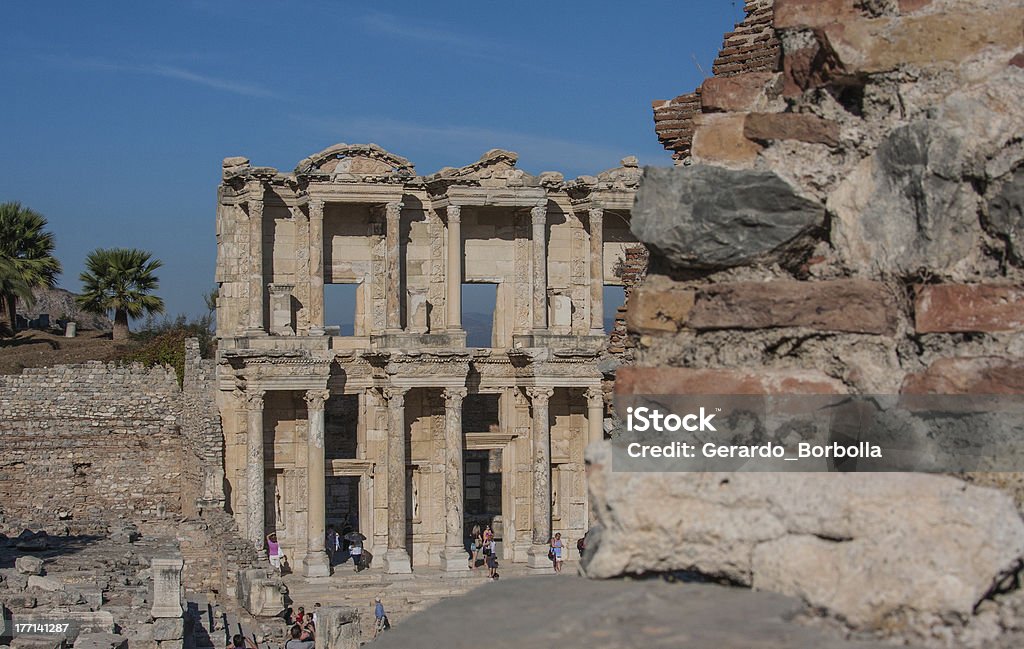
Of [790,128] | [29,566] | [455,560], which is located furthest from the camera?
[455,560]

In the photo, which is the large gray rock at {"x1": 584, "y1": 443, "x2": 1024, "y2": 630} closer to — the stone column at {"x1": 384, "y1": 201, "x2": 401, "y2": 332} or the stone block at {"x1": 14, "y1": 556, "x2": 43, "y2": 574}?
the stone block at {"x1": 14, "y1": 556, "x2": 43, "y2": 574}

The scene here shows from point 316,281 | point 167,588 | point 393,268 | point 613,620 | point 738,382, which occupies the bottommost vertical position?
point 167,588

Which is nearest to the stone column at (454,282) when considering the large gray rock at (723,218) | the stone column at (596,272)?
the stone column at (596,272)

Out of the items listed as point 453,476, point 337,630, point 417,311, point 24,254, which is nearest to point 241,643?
point 337,630

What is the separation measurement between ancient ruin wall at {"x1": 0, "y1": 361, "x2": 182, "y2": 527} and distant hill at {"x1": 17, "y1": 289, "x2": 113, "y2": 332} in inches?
721

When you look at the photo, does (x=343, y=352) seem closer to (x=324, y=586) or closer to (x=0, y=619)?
(x=324, y=586)

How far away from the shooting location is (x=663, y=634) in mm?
3174

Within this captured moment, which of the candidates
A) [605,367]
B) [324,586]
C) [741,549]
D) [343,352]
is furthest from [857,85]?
[343,352]

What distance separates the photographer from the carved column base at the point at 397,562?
2694cm

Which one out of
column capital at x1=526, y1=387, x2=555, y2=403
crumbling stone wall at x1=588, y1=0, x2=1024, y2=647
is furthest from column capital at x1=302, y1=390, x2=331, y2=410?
crumbling stone wall at x1=588, y1=0, x2=1024, y2=647

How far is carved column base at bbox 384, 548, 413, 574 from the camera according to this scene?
2694 centimetres

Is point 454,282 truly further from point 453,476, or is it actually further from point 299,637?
point 299,637

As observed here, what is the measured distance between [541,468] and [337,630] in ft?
29.0
